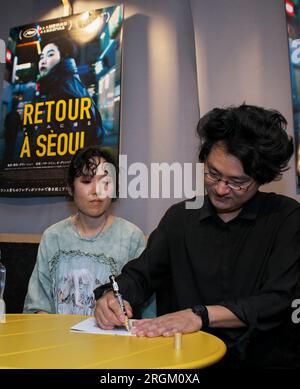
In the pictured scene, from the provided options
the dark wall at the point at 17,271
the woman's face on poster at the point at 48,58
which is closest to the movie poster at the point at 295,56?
the woman's face on poster at the point at 48,58

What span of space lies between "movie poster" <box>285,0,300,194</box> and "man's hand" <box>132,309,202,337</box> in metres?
1.13

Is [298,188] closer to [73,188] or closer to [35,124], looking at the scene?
[73,188]

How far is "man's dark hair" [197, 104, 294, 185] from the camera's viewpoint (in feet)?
5.03

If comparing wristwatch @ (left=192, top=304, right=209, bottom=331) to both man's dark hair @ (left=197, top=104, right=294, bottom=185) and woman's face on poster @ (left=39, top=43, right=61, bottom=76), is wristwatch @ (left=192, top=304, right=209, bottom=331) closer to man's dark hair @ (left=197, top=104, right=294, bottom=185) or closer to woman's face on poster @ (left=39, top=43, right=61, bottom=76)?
man's dark hair @ (left=197, top=104, right=294, bottom=185)

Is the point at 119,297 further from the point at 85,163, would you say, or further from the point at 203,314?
the point at 85,163

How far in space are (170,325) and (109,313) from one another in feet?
0.64

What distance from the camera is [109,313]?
1.38 meters

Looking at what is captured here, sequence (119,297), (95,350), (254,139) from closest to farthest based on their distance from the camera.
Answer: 1. (95,350)
2. (119,297)
3. (254,139)

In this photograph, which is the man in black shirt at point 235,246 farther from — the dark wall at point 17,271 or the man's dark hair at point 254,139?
the dark wall at point 17,271

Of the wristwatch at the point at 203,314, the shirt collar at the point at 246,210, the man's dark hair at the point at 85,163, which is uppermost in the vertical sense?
the man's dark hair at the point at 85,163

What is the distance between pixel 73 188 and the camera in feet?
7.51

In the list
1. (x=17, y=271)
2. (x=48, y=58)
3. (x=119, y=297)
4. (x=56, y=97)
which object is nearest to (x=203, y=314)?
(x=119, y=297)

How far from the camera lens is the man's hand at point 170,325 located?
127 cm

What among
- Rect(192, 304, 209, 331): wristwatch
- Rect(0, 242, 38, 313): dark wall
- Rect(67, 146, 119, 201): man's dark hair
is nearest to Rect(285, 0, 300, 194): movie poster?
Rect(67, 146, 119, 201): man's dark hair
